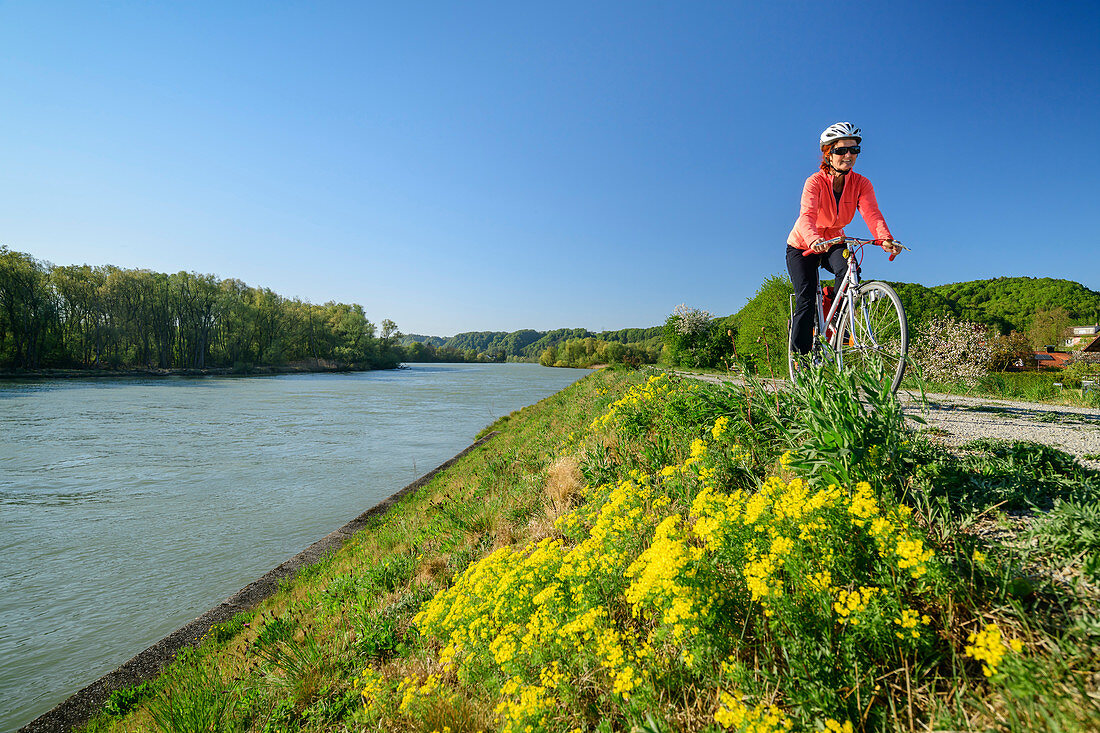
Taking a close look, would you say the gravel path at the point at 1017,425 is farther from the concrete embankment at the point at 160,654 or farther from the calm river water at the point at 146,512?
the calm river water at the point at 146,512

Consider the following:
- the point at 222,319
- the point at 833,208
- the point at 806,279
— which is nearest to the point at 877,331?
the point at 806,279

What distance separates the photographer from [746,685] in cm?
187

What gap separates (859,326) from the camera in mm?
4340

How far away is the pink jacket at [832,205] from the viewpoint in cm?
439

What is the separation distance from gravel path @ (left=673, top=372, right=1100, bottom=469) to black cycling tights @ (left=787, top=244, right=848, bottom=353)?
642mm

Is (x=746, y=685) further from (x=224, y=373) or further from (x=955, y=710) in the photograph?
(x=224, y=373)

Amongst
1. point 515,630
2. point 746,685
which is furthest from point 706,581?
point 515,630

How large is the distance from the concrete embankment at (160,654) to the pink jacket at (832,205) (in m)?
8.01

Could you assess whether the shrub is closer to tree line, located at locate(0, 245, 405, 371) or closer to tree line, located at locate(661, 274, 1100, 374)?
tree line, located at locate(661, 274, 1100, 374)

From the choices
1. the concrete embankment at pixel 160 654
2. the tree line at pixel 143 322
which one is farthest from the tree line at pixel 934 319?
the tree line at pixel 143 322

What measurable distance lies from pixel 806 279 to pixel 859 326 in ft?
2.41

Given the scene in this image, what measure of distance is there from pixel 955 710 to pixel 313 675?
A: 4.13m

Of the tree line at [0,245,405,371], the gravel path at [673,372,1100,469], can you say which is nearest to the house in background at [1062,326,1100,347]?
the gravel path at [673,372,1100,469]

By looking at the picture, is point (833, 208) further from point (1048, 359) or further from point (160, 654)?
point (1048, 359)
